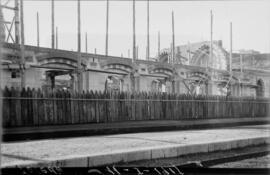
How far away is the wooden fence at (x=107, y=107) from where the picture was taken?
458 inches

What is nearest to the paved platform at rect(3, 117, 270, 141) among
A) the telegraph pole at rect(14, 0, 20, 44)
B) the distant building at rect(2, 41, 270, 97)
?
the distant building at rect(2, 41, 270, 97)

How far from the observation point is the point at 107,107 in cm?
1452

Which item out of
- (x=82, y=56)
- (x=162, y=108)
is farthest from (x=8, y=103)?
(x=82, y=56)

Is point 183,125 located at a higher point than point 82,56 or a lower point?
lower

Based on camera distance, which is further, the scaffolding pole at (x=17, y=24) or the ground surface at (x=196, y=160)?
the scaffolding pole at (x=17, y=24)

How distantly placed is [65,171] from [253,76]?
3399 centimetres

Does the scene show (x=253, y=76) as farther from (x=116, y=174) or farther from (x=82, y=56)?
(x=116, y=174)

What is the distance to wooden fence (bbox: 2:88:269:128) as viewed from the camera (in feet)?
38.2

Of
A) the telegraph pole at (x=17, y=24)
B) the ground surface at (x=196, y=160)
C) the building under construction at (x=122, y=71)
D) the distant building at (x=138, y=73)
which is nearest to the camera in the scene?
the ground surface at (x=196, y=160)

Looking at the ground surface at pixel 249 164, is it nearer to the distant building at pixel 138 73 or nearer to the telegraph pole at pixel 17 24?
the distant building at pixel 138 73

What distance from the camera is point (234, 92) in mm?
32812

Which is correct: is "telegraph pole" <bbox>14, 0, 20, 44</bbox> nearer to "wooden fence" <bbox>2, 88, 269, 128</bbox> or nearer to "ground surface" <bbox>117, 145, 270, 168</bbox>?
"wooden fence" <bbox>2, 88, 269, 128</bbox>

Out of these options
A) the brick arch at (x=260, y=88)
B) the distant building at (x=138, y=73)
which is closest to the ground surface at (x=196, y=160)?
the distant building at (x=138, y=73)

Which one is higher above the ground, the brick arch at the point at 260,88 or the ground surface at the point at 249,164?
the brick arch at the point at 260,88
